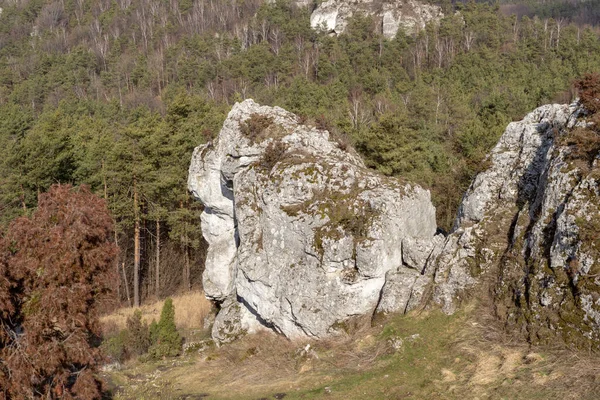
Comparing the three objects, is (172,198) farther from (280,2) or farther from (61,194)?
(280,2)

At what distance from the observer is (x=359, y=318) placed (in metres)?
14.8

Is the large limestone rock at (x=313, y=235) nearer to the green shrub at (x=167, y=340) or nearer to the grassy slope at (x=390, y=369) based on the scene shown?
the grassy slope at (x=390, y=369)

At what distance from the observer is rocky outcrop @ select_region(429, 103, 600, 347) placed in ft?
35.9

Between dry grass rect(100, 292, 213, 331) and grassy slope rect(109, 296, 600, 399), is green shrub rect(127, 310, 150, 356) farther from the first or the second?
dry grass rect(100, 292, 213, 331)

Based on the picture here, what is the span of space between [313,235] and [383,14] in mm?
84786

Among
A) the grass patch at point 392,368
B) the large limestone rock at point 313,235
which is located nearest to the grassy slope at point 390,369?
the grass patch at point 392,368

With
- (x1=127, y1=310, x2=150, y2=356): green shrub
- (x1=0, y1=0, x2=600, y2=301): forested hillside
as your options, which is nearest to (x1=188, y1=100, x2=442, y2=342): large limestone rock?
(x1=0, y1=0, x2=600, y2=301): forested hillside

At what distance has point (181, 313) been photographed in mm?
24375

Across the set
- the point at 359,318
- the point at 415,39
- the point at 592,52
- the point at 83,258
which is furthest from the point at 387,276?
the point at 415,39

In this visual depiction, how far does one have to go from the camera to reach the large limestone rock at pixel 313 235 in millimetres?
14820

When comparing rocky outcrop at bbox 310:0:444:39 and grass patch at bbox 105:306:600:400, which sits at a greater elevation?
rocky outcrop at bbox 310:0:444:39

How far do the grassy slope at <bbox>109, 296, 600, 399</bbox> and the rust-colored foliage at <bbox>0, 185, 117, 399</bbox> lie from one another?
475 cm

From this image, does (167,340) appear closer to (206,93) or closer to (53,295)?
(53,295)

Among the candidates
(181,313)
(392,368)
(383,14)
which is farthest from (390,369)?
(383,14)
